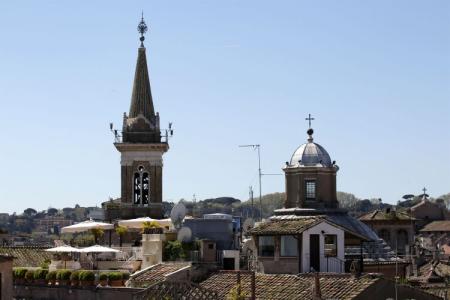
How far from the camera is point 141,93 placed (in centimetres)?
8575

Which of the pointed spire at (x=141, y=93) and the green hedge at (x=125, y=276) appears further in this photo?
the pointed spire at (x=141, y=93)

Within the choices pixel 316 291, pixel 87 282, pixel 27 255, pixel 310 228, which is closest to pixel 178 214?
pixel 27 255

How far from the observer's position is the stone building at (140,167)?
82.0m

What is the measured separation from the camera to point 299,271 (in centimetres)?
5081

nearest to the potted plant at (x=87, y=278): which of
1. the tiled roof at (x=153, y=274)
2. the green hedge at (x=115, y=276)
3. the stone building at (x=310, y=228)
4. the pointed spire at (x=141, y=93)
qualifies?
the green hedge at (x=115, y=276)

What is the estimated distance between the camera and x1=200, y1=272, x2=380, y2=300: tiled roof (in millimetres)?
44438

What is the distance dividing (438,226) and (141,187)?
268 ft

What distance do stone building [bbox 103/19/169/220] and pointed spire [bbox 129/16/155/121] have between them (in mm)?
355

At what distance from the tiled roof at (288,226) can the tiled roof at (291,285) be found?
7.57ft

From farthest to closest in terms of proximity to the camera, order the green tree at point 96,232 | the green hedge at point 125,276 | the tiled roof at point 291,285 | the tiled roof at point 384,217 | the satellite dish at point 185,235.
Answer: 1. the tiled roof at point 384,217
2. the green tree at point 96,232
3. the satellite dish at point 185,235
4. the green hedge at point 125,276
5. the tiled roof at point 291,285

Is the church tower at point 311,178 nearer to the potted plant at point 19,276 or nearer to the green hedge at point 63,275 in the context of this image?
the green hedge at point 63,275

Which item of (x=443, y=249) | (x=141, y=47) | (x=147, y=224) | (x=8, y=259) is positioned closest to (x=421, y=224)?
(x=443, y=249)

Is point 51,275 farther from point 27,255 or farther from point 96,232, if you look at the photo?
point 96,232

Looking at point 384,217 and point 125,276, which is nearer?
point 125,276
